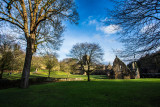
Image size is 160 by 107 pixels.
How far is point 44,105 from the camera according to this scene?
3973 mm

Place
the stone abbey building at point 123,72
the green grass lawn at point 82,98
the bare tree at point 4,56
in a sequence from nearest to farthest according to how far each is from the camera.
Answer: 1. the green grass lawn at point 82,98
2. the bare tree at point 4,56
3. the stone abbey building at point 123,72

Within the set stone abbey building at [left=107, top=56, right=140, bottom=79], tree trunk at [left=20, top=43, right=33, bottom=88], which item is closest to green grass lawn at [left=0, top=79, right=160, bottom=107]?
tree trunk at [left=20, top=43, right=33, bottom=88]

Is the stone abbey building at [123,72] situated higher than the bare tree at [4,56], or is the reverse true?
the bare tree at [4,56]

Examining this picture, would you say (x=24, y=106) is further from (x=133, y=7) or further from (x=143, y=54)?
(x=133, y=7)

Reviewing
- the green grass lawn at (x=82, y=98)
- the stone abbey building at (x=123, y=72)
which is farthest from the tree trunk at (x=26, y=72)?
the stone abbey building at (x=123, y=72)

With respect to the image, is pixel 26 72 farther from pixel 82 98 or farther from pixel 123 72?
pixel 123 72

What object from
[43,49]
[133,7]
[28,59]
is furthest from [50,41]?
[133,7]

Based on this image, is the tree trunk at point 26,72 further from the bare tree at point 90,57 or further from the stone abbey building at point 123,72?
the stone abbey building at point 123,72

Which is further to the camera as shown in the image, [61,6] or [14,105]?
[61,6]

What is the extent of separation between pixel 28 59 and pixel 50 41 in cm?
355

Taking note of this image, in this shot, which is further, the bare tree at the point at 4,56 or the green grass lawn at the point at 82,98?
the bare tree at the point at 4,56

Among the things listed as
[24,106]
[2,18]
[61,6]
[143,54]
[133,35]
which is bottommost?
[24,106]

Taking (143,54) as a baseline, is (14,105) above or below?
below

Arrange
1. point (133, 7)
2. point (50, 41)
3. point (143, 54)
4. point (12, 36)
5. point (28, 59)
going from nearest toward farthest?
point (133, 7) < point (143, 54) < point (28, 59) < point (12, 36) < point (50, 41)
